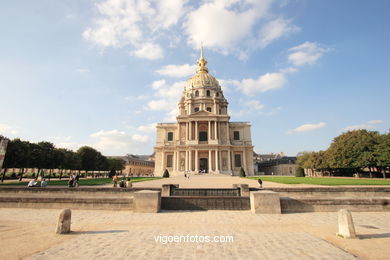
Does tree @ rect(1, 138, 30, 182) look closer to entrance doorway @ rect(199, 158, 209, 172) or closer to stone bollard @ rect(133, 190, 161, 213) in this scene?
stone bollard @ rect(133, 190, 161, 213)

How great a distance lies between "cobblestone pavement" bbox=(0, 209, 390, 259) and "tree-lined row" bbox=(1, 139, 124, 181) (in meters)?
29.5

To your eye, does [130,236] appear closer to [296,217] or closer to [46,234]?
[46,234]

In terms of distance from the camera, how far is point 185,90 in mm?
68188

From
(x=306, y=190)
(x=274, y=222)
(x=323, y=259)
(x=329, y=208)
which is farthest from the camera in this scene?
(x=306, y=190)

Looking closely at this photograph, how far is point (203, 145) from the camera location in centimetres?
5059

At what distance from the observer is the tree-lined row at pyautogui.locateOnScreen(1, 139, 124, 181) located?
3373 centimetres

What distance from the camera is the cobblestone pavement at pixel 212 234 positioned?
4.71 m

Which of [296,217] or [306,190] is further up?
[306,190]

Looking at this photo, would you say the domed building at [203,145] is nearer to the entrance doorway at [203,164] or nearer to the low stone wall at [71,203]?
the entrance doorway at [203,164]

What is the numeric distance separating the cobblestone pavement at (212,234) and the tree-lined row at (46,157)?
2949cm

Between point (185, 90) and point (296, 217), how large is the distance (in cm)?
6228

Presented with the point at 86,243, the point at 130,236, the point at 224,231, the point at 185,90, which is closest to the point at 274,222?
the point at 224,231

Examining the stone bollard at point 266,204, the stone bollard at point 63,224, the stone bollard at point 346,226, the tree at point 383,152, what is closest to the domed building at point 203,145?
the tree at point 383,152

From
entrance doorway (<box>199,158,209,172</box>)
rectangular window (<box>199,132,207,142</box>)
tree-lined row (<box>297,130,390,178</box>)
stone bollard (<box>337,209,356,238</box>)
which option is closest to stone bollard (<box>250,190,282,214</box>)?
stone bollard (<box>337,209,356,238</box>)
